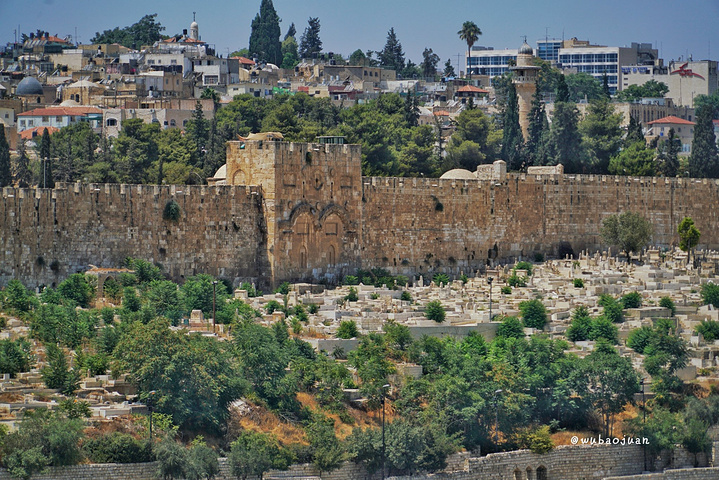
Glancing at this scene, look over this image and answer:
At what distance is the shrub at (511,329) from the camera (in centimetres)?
3947

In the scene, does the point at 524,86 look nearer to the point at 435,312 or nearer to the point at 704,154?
the point at 704,154

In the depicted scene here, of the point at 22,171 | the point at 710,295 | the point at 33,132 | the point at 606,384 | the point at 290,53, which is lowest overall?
the point at 606,384

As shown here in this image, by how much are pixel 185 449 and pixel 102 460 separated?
4.93 feet

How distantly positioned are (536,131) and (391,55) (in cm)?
3461

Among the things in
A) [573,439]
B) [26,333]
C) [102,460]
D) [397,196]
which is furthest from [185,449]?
[397,196]

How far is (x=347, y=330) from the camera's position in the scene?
38125 millimetres

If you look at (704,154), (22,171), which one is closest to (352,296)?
(22,171)

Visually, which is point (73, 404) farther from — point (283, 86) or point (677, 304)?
point (283, 86)

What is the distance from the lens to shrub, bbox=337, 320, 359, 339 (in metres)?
38.0

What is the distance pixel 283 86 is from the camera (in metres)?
89.2

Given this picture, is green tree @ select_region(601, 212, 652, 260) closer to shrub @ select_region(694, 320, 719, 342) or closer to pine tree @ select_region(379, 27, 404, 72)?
shrub @ select_region(694, 320, 719, 342)

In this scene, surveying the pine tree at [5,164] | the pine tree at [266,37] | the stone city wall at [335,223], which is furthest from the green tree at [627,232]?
the pine tree at [266,37]

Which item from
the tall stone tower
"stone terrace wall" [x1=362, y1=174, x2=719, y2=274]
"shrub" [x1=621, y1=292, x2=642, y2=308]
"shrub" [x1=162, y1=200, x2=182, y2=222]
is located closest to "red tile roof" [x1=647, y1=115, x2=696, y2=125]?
the tall stone tower

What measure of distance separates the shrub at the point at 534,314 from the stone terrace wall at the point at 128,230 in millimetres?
7169
